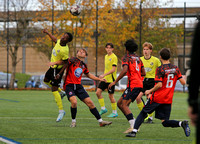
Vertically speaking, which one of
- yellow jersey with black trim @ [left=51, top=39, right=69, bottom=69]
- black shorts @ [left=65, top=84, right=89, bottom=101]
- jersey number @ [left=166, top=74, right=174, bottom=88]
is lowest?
black shorts @ [left=65, top=84, right=89, bottom=101]

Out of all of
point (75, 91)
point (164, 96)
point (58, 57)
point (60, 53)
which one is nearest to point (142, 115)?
point (164, 96)

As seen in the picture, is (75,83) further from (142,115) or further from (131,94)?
(142,115)

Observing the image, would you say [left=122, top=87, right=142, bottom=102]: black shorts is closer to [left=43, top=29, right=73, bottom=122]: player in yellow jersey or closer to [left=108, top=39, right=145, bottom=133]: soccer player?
[left=108, top=39, right=145, bottom=133]: soccer player

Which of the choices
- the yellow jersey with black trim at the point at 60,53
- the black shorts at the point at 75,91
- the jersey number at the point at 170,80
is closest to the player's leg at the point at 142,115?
the jersey number at the point at 170,80

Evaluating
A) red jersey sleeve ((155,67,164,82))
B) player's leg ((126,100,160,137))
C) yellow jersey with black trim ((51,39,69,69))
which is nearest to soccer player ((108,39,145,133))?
player's leg ((126,100,160,137))

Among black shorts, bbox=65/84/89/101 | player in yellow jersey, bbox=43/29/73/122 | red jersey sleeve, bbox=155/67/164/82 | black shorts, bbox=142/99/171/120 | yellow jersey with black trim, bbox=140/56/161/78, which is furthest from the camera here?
yellow jersey with black trim, bbox=140/56/161/78

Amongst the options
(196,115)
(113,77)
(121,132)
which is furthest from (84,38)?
(196,115)

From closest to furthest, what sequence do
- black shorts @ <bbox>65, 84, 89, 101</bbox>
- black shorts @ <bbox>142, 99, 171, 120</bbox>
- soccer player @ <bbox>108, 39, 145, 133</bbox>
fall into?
black shorts @ <bbox>142, 99, 171, 120</bbox>
soccer player @ <bbox>108, 39, 145, 133</bbox>
black shorts @ <bbox>65, 84, 89, 101</bbox>

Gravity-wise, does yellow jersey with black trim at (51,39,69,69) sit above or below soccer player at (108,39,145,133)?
above

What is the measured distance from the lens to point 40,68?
28.6 m

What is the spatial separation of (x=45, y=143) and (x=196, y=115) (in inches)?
145

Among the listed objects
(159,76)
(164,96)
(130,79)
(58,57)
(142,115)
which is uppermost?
(58,57)

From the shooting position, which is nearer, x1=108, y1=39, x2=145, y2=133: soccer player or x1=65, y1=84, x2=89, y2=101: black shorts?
x1=108, y1=39, x2=145, y2=133: soccer player

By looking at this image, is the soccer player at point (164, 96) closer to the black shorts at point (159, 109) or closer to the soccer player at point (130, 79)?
the black shorts at point (159, 109)
